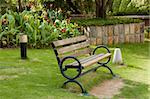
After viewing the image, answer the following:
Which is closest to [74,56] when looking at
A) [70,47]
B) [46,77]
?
[70,47]

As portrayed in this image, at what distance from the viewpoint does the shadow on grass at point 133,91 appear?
668 cm

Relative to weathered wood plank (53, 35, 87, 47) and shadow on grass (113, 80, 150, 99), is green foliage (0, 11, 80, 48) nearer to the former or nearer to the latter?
weathered wood plank (53, 35, 87, 47)

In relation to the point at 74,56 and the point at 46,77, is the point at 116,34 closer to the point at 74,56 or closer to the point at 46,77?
the point at 46,77

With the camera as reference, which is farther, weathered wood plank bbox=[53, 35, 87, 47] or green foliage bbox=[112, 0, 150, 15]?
green foliage bbox=[112, 0, 150, 15]

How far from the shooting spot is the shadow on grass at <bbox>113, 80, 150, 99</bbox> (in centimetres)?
668

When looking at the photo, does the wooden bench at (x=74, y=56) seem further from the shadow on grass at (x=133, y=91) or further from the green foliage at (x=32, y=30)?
the green foliage at (x=32, y=30)

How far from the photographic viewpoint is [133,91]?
23.2 feet

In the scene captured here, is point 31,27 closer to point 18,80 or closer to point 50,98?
point 18,80

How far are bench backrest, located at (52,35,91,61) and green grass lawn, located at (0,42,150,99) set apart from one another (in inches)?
20.7

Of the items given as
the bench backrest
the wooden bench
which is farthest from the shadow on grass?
the bench backrest

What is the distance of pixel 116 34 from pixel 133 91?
25.1 ft

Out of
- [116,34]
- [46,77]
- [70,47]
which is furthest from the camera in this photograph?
[116,34]

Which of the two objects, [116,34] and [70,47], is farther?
[116,34]

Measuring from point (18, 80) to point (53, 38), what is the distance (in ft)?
17.2
